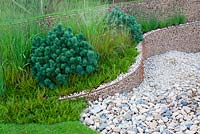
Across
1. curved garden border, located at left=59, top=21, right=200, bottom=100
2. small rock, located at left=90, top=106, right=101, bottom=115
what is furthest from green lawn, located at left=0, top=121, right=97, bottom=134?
curved garden border, located at left=59, top=21, right=200, bottom=100

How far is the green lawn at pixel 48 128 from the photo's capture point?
4.41 m

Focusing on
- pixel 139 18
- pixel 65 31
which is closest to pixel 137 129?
pixel 65 31

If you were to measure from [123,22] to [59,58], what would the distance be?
2137 mm

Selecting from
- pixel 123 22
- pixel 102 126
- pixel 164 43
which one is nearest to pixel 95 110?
pixel 102 126

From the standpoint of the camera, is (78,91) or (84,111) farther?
(78,91)

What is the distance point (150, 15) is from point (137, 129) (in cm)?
463

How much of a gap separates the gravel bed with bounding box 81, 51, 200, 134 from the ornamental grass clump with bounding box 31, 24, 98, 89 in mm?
482

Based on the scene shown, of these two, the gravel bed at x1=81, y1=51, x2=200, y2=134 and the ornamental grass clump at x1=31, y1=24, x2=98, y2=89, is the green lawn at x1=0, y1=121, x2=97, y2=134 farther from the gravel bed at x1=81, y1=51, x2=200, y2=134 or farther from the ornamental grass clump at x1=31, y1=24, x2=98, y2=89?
the ornamental grass clump at x1=31, y1=24, x2=98, y2=89

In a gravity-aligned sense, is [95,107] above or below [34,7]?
below

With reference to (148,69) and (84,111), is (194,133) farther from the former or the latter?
(148,69)

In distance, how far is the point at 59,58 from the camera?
5.24m

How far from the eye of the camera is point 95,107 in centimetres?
497

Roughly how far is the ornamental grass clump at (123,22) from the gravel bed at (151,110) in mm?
1098

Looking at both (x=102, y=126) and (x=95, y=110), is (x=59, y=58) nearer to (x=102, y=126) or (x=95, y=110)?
(x=95, y=110)
